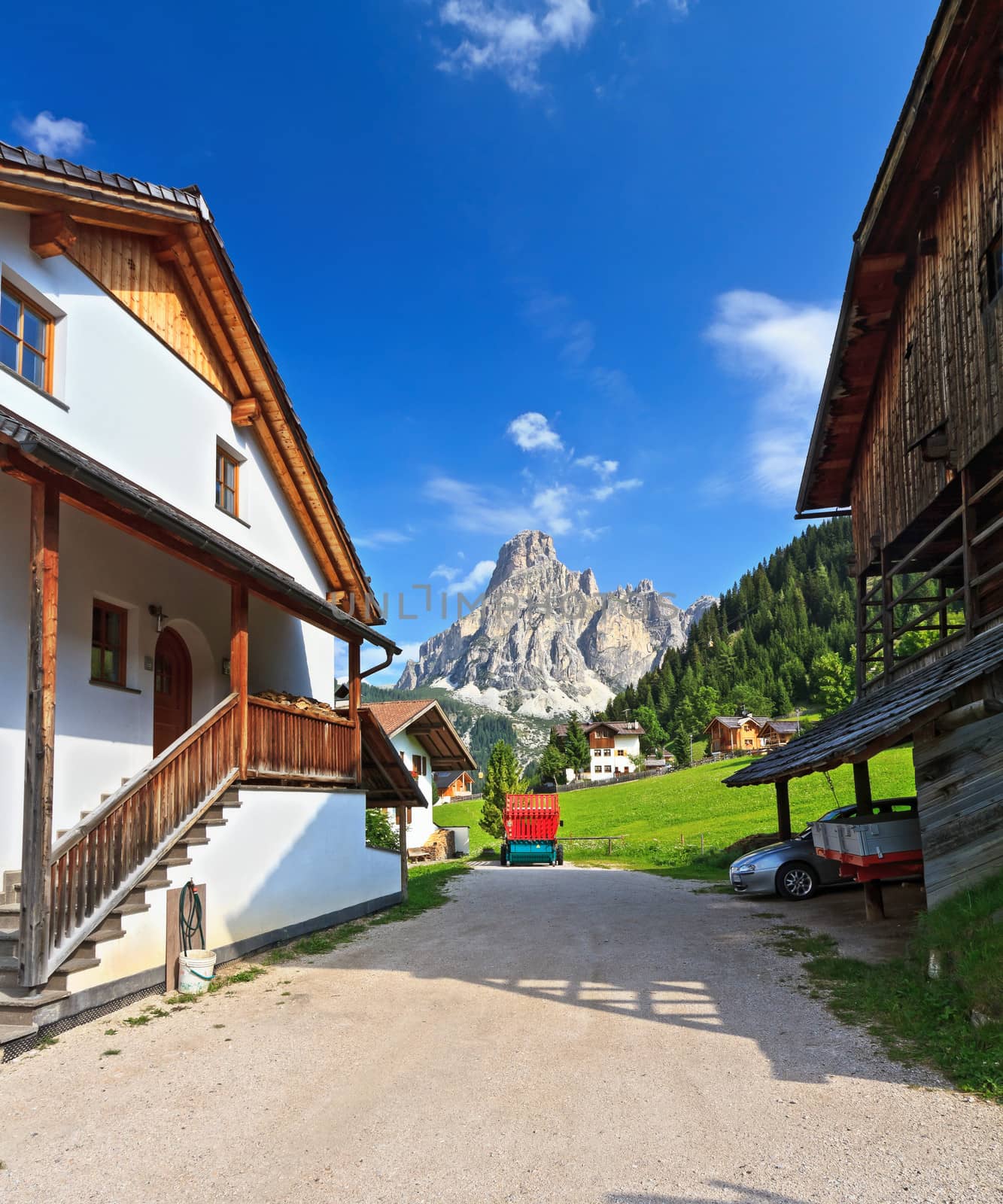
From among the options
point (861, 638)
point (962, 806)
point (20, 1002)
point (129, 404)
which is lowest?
point (20, 1002)

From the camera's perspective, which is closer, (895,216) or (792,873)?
(895,216)

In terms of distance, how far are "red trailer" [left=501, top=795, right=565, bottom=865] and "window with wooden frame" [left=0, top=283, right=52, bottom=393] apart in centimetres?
2543

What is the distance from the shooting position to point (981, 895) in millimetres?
7664

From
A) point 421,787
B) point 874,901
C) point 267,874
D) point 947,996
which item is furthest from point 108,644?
point 421,787

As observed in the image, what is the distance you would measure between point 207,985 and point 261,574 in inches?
182

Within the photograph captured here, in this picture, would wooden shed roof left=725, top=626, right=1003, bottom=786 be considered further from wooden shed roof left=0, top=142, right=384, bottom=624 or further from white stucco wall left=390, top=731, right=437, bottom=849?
white stucco wall left=390, top=731, right=437, bottom=849

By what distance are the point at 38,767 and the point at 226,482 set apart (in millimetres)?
8027

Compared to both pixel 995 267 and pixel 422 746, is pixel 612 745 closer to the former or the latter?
pixel 422 746

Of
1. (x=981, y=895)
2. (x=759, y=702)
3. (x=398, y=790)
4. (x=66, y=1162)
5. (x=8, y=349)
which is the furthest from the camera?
(x=759, y=702)

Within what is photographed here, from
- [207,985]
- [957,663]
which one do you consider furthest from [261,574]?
[957,663]

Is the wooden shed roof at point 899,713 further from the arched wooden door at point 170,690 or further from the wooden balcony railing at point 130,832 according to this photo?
the arched wooden door at point 170,690

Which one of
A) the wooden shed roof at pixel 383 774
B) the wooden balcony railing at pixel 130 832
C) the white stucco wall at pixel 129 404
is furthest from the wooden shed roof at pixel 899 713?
the white stucco wall at pixel 129 404

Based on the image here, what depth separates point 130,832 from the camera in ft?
30.1

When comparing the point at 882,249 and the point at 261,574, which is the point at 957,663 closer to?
the point at 882,249
